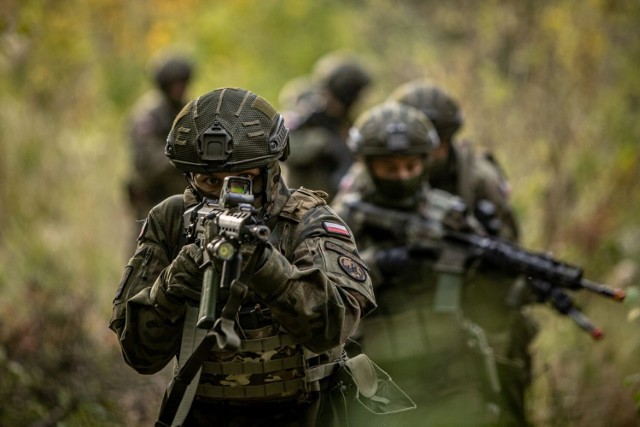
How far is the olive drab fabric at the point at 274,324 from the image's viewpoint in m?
3.73

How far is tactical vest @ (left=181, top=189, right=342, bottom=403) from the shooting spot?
3.82 m

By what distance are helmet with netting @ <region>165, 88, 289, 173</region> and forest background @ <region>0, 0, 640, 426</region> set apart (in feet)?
8.61

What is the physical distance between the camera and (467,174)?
7062mm

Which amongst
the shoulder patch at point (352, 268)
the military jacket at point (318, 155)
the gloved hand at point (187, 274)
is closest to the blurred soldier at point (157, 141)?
the military jacket at point (318, 155)

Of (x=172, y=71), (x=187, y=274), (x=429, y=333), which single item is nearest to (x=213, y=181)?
(x=187, y=274)

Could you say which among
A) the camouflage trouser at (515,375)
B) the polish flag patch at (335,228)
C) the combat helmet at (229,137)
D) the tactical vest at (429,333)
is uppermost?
the combat helmet at (229,137)

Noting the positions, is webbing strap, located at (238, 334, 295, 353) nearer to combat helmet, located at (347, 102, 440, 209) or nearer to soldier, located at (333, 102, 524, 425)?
soldier, located at (333, 102, 524, 425)

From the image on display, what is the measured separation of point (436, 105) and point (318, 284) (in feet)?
13.3

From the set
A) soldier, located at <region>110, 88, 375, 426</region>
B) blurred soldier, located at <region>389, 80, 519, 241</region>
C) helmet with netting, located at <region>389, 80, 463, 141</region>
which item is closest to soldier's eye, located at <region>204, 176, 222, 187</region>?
soldier, located at <region>110, 88, 375, 426</region>

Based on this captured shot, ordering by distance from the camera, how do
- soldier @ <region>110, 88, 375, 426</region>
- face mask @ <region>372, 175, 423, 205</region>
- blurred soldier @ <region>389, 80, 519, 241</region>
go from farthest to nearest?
blurred soldier @ <region>389, 80, 519, 241</region> < face mask @ <region>372, 175, 423, 205</region> < soldier @ <region>110, 88, 375, 426</region>

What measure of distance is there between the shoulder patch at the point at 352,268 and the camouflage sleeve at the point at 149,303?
0.59 metres

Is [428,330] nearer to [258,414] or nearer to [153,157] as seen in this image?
[258,414]

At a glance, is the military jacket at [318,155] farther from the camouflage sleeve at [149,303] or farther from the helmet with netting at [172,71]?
the camouflage sleeve at [149,303]

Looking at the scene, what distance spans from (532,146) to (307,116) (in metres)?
2.42
